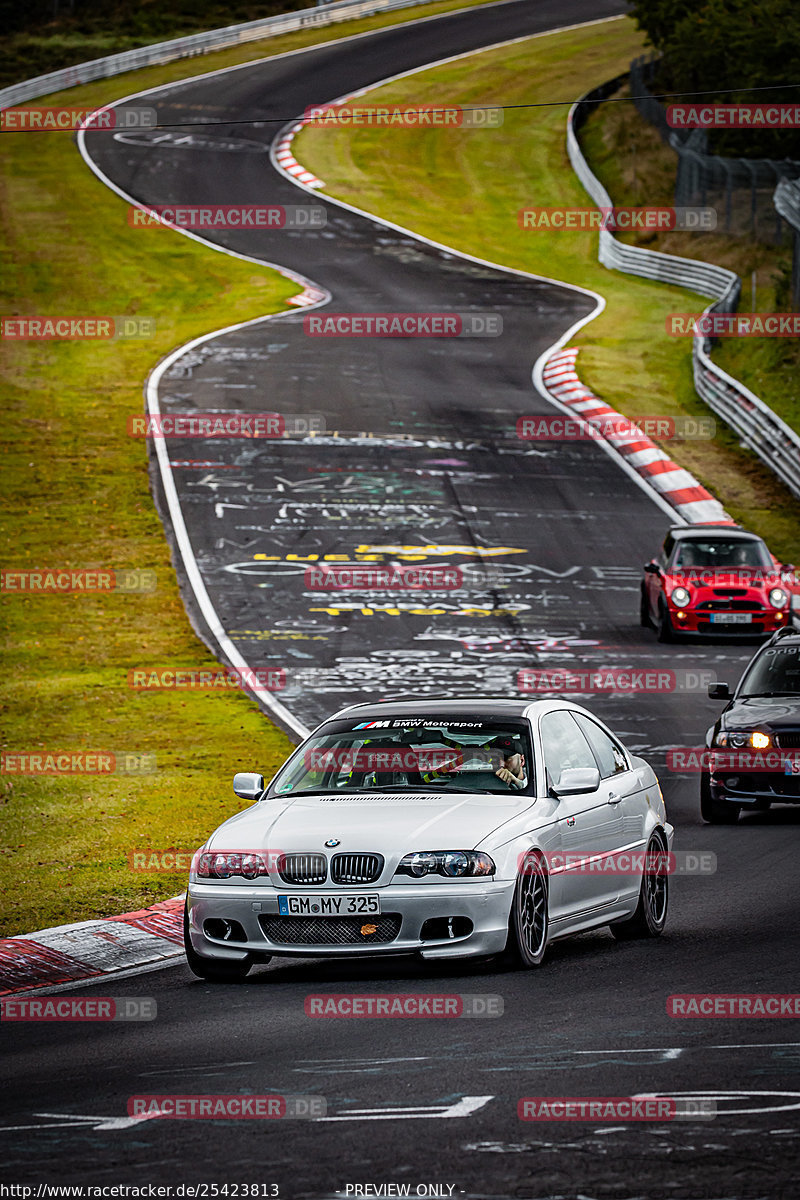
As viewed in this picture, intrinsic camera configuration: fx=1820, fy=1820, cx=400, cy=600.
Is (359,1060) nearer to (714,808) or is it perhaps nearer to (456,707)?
(456,707)

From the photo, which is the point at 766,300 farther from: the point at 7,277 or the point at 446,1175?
the point at 446,1175

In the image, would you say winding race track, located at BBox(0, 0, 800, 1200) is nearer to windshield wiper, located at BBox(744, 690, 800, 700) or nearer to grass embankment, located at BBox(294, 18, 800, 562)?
windshield wiper, located at BBox(744, 690, 800, 700)

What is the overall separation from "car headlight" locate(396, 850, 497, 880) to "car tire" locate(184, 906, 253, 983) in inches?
38.6

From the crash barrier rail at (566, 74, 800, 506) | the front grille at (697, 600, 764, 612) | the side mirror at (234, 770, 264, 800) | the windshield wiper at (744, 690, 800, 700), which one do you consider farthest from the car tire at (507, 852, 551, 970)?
the crash barrier rail at (566, 74, 800, 506)

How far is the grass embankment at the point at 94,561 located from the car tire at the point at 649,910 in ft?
10.0

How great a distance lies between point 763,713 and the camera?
1558cm

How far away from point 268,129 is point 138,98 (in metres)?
5.57

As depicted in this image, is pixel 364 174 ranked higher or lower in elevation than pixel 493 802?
lower

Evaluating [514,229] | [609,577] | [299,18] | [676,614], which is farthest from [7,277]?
[299,18]

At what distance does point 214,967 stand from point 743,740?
704cm

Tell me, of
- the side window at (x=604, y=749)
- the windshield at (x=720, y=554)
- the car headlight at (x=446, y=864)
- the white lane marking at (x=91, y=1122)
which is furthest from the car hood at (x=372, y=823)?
the windshield at (x=720, y=554)

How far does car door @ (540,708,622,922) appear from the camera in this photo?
9.94 m

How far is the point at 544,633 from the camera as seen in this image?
80.2 feet

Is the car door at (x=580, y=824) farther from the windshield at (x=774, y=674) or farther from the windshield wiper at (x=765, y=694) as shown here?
the windshield at (x=774, y=674)
